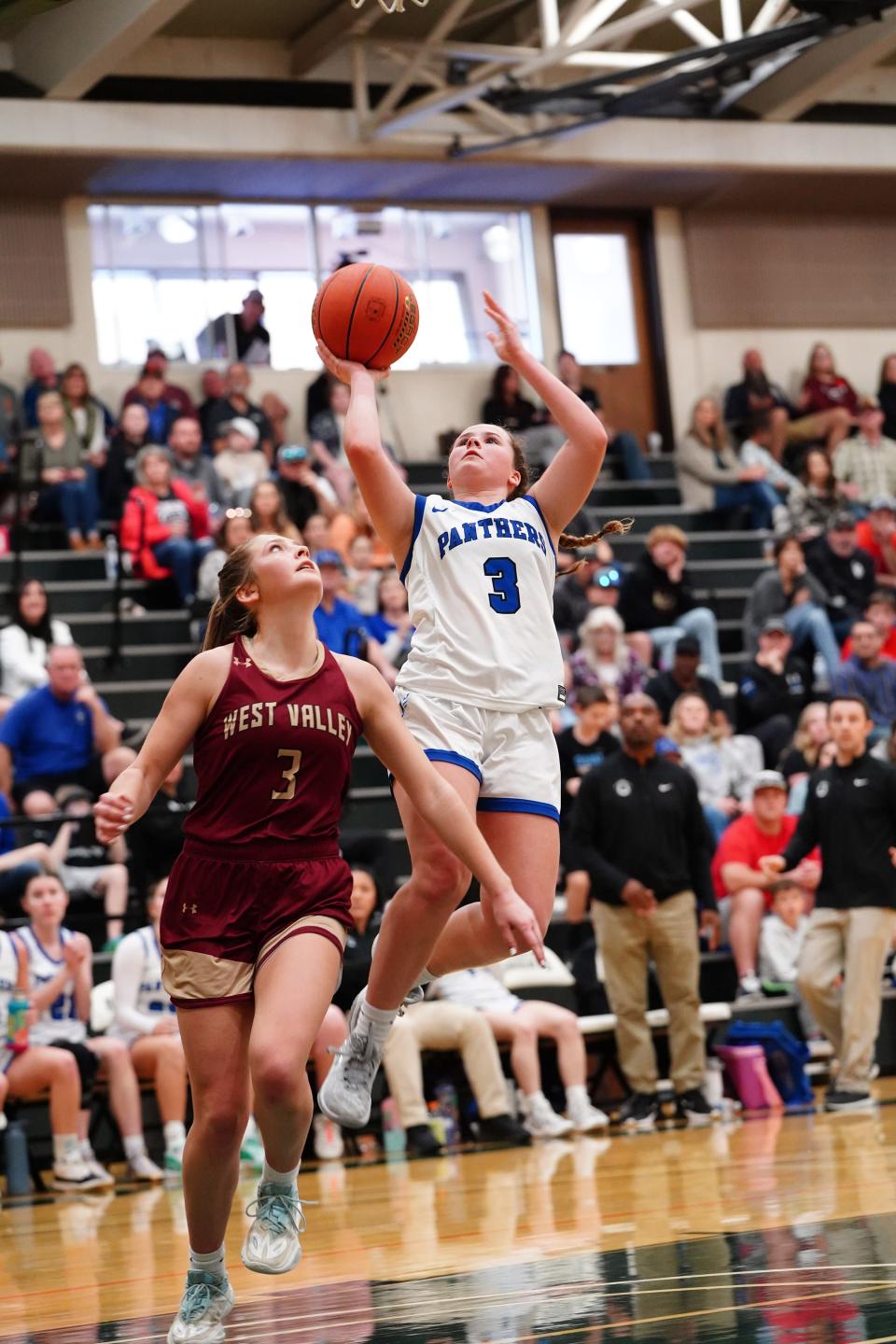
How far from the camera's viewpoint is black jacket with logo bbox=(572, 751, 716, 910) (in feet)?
31.9

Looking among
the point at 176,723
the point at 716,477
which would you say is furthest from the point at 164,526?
the point at 176,723

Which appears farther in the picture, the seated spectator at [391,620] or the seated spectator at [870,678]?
the seated spectator at [870,678]

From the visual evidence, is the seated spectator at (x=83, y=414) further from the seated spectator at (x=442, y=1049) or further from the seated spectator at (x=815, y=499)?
the seated spectator at (x=442, y=1049)

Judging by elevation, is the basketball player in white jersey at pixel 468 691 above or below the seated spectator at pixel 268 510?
below

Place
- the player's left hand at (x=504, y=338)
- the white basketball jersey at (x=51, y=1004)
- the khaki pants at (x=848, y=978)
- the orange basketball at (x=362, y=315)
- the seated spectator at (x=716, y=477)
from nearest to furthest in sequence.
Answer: the orange basketball at (x=362, y=315) < the player's left hand at (x=504, y=338) < the white basketball jersey at (x=51, y=1004) < the khaki pants at (x=848, y=978) < the seated spectator at (x=716, y=477)

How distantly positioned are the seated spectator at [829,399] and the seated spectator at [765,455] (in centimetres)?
68

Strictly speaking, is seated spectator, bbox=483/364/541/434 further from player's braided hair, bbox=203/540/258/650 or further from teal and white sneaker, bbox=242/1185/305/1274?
teal and white sneaker, bbox=242/1185/305/1274

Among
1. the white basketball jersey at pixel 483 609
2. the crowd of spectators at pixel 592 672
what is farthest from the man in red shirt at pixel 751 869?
the white basketball jersey at pixel 483 609

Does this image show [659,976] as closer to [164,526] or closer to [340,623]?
[340,623]

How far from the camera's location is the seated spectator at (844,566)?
15.2 meters

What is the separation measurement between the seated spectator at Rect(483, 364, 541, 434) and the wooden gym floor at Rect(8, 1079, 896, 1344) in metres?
→ 9.30

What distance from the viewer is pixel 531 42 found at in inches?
654

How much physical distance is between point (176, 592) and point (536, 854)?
9.11 m

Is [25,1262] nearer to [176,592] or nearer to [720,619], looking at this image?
[176,592]
